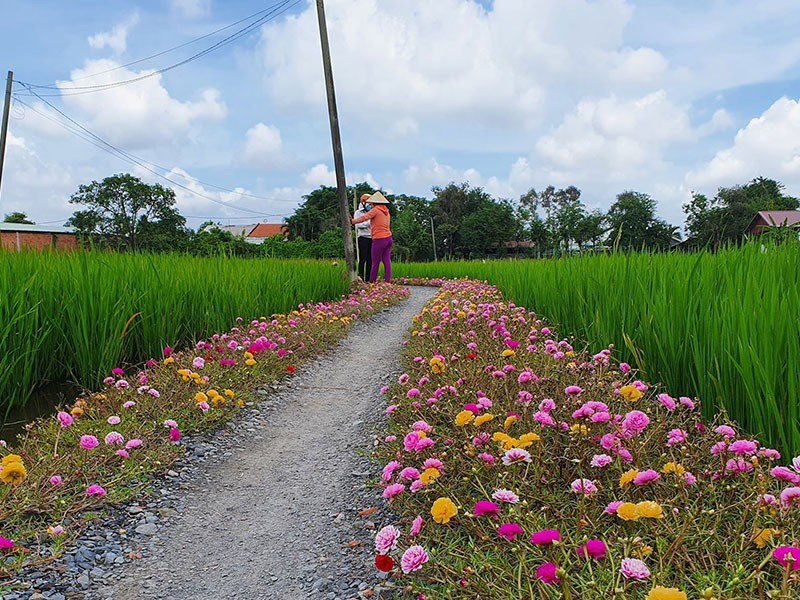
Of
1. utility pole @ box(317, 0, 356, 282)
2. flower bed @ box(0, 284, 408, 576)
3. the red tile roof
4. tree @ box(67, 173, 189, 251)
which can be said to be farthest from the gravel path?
the red tile roof

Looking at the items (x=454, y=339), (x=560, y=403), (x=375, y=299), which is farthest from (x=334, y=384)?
(x=375, y=299)

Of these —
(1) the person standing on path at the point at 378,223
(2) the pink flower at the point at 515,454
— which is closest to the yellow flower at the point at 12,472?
(2) the pink flower at the point at 515,454

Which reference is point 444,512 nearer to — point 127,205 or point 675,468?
point 675,468

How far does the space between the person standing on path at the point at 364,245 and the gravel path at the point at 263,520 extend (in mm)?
8595

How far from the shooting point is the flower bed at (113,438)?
2.28 meters

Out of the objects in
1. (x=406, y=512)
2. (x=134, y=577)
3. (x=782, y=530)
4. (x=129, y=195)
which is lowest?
(x=134, y=577)

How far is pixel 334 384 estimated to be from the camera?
17.1ft

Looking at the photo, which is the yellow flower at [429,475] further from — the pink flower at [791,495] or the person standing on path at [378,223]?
the person standing on path at [378,223]

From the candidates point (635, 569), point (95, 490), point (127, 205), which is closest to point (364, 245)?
point (95, 490)

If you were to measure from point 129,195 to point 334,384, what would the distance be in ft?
137

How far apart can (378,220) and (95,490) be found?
9.70 m

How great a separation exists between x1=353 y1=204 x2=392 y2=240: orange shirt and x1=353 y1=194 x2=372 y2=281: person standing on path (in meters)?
0.47

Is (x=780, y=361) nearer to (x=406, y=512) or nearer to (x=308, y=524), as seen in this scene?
(x=406, y=512)

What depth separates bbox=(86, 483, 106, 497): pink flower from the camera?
249 centimetres
